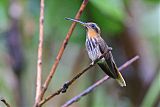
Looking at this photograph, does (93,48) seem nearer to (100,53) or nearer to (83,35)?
(100,53)

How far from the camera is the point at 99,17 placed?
6.03 ft

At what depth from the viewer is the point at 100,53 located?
82cm

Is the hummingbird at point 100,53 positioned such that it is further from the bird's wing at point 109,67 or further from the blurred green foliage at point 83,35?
the blurred green foliage at point 83,35

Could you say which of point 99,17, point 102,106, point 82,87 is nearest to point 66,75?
point 82,87

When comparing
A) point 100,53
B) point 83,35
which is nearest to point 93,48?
point 100,53

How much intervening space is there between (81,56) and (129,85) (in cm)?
25

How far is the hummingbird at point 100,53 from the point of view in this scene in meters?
0.76

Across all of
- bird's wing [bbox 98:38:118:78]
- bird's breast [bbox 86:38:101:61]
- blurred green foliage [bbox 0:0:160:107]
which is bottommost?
blurred green foliage [bbox 0:0:160:107]

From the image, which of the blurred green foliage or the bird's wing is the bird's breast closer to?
the bird's wing

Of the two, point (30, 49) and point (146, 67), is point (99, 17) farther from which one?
point (30, 49)

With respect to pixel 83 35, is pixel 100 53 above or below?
above

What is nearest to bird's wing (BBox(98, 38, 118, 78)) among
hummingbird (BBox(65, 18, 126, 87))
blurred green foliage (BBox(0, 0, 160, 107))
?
hummingbird (BBox(65, 18, 126, 87))

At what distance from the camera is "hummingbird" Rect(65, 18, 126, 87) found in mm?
757

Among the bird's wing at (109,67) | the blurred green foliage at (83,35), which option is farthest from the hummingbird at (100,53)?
the blurred green foliage at (83,35)
